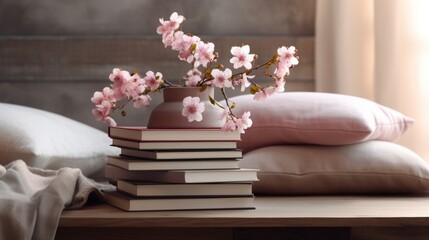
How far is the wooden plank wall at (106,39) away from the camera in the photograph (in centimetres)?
310

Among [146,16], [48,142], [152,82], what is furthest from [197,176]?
[146,16]

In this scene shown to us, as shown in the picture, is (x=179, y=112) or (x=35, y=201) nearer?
(x=35, y=201)

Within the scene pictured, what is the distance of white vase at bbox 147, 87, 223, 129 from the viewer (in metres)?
1.76

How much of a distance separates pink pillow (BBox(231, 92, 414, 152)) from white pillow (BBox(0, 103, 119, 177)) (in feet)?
1.45

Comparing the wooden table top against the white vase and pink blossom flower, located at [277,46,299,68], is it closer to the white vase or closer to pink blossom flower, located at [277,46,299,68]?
the white vase

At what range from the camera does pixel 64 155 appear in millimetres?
2303

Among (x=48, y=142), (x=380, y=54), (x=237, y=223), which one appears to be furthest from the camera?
(x=380, y=54)

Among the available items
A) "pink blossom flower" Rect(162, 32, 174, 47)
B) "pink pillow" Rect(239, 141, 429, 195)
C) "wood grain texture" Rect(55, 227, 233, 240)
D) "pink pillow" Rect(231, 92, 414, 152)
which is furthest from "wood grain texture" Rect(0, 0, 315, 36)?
"wood grain texture" Rect(55, 227, 233, 240)

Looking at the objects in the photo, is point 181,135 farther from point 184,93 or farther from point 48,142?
point 48,142

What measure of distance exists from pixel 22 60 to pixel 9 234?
166 centimetres

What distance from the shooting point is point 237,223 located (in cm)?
159

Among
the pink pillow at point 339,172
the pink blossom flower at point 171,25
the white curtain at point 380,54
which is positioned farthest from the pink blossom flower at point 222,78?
the white curtain at point 380,54

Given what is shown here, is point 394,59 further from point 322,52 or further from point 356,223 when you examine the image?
point 356,223

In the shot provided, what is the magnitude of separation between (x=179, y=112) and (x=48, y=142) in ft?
2.11
